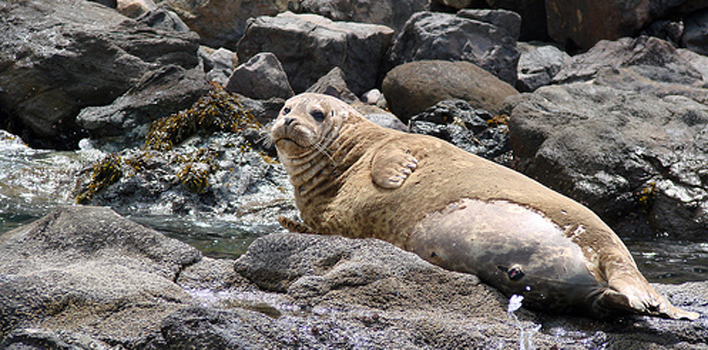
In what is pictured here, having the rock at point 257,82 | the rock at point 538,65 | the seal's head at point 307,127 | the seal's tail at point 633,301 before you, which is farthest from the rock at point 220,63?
the seal's tail at point 633,301

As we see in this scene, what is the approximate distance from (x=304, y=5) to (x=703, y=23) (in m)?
A: 10.6

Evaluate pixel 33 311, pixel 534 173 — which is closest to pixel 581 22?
pixel 534 173

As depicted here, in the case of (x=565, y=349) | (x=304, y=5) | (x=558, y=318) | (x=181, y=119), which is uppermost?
(x=565, y=349)

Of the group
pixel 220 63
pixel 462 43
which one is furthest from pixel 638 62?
pixel 220 63

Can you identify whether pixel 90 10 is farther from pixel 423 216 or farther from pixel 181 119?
pixel 423 216

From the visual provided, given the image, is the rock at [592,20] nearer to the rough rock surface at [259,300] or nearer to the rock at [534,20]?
the rock at [534,20]

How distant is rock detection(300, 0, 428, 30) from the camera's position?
1936cm

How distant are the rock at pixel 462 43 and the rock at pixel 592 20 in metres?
2.02

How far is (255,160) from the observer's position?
970cm

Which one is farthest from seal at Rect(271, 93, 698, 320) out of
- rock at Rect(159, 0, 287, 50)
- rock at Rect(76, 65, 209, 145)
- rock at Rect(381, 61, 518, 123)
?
rock at Rect(159, 0, 287, 50)

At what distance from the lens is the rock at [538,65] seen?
51.1ft

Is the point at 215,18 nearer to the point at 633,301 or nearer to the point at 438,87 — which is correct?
the point at 438,87

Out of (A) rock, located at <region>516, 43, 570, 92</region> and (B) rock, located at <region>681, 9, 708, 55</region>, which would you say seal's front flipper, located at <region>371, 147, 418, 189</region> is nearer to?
(A) rock, located at <region>516, 43, 570, 92</region>

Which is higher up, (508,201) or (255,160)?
(508,201)
